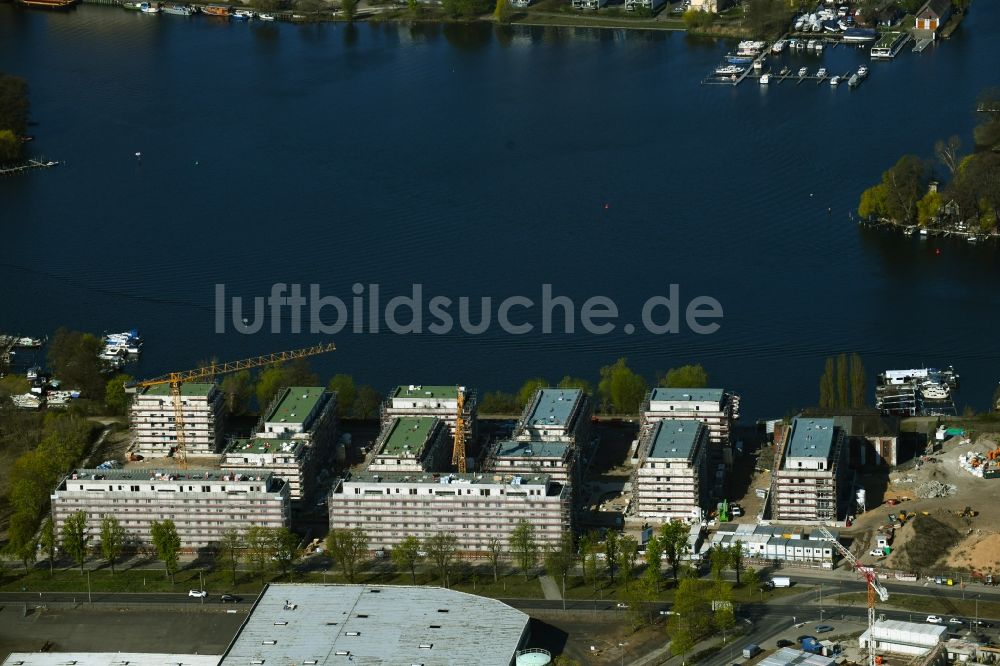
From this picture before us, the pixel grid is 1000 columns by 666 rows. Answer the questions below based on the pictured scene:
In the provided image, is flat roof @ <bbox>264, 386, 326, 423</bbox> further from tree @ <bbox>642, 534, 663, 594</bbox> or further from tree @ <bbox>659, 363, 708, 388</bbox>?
tree @ <bbox>642, 534, 663, 594</bbox>

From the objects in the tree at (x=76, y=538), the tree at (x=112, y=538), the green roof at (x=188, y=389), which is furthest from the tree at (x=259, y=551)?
the green roof at (x=188, y=389)

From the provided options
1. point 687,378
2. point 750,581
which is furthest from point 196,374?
point 750,581

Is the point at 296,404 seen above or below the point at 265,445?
above

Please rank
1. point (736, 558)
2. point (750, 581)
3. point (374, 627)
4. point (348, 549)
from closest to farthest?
1. point (374, 627)
2. point (750, 581)
3. point (736, 558)
4. point (348, 549)

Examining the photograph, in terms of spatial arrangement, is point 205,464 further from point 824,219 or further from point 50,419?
point 824,219

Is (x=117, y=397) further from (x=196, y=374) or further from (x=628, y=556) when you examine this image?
(x=628, y=556)

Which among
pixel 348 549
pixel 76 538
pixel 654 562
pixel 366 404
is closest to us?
pixel 654 562
